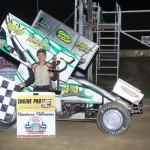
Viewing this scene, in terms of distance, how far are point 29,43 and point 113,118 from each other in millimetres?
2057

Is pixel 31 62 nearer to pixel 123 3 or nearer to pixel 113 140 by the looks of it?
pixel 113 140

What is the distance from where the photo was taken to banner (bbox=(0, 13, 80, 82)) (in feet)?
22.4

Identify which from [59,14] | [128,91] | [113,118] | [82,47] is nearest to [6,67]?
[82,47]

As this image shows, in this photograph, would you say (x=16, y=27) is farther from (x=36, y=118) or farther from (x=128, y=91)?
(x=128, y=91)

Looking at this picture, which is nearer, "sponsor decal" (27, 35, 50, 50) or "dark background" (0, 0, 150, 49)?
"sponsor decal" (27, 35, 50, 50)

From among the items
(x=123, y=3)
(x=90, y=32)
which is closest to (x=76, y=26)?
(x=90, y=32)

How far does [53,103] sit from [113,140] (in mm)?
1262

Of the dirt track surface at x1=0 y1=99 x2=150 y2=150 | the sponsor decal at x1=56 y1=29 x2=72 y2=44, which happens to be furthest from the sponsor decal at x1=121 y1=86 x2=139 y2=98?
the sponsor decal at x1=56 y1=29 x2=72 y2=44

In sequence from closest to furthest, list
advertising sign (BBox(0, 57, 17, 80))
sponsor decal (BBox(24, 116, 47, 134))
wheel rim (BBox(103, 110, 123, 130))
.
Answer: sponsor decal (BBox(24, 116, 47, 134)) < wheel rim (BBox(103, 110, 123, 130)) < advertising sign (BBox(0, 57, 17, 80))

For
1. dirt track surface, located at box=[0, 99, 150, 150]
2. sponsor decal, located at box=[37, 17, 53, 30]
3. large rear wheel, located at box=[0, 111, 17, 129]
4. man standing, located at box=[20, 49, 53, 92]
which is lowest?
dirt track surface, located at box=[0, 99, 150, 150]

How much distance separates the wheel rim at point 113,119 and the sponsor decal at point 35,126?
1.13m

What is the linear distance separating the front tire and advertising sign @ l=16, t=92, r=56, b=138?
90 cm

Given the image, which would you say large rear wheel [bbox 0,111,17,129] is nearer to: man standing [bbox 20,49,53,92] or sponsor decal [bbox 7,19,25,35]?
man standing [bbox 20,49,53,92]

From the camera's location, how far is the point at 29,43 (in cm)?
686
